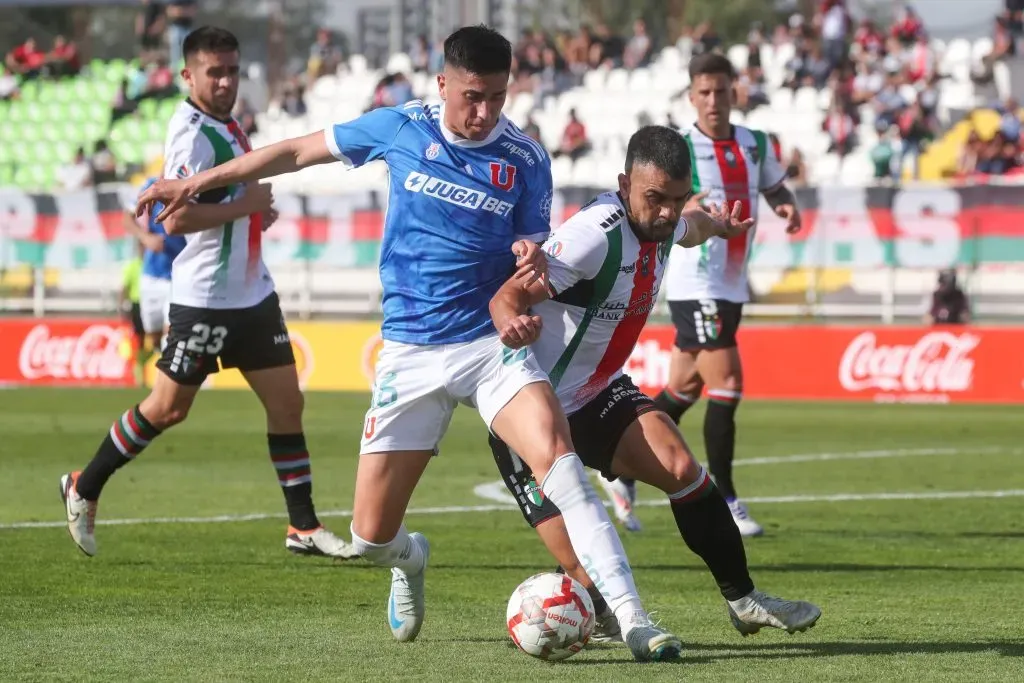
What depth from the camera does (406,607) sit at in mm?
6594

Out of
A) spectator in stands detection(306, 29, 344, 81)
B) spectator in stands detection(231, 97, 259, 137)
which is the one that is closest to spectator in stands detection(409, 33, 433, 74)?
spectator in stands detection(306, 29, 344, 81)

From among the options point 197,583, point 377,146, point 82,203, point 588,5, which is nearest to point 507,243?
point 377,146

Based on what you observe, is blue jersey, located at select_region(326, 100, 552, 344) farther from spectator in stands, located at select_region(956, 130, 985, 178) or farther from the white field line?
spectator in stands, located at select_region(956, 130, 985, 178)

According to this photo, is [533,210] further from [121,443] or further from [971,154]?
[971,154]

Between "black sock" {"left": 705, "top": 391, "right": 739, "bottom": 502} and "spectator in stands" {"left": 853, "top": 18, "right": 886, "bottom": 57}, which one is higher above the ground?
"spectator in stands" {"left": 853, "top": 18, "right": 886, "bottom": 57}

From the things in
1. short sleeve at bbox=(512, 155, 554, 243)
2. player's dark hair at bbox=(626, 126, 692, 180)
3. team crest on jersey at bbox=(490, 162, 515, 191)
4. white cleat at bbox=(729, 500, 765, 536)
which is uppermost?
player's dark hair at bbox=(626, 126, 692, 180)

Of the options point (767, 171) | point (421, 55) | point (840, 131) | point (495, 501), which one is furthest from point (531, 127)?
point (767, 171)

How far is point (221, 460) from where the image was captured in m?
14.7

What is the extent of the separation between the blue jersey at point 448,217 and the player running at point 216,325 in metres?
2.45

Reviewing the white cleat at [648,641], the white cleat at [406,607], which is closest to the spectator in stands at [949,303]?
the white cleat at [406,607]

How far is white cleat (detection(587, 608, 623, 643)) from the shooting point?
6.61 meters

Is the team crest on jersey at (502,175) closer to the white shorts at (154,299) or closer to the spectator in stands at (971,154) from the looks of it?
the white shorts at (154,299)

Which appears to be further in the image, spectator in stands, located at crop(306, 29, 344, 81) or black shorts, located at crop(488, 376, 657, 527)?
spectator in stands, located at crop(306, 29, 344, 81)

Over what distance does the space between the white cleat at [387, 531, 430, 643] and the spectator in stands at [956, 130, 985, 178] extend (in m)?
23.0
